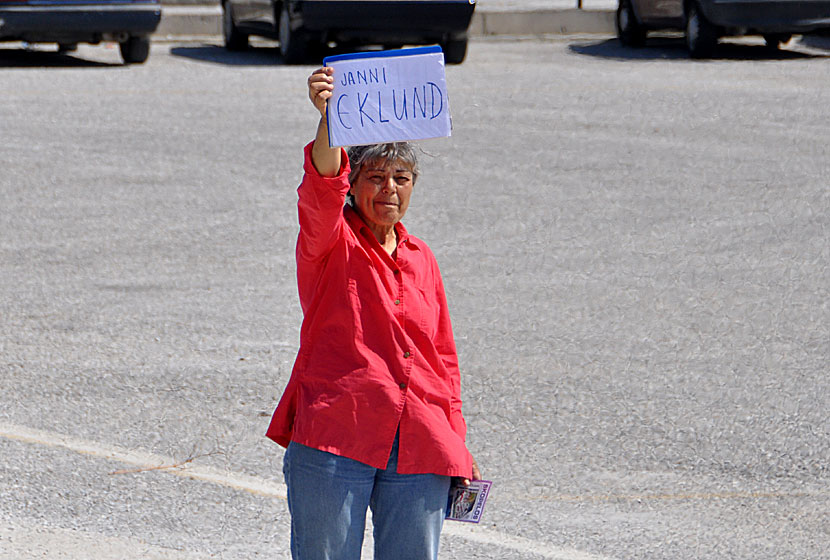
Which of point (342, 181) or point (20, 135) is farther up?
point (342, 181)

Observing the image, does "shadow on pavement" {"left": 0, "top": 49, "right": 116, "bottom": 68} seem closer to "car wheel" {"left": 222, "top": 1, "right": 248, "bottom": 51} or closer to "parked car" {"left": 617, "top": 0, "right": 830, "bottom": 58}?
"car wheel" {"left": 222, "top": 1, "right": 248, "bottom": 51}

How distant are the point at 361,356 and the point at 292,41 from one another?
11.8m

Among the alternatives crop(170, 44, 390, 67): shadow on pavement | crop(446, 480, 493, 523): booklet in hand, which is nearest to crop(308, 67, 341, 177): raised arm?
crop(446, 480, 493, 523): booklet in hand

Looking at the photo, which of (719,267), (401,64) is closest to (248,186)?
(719,267)

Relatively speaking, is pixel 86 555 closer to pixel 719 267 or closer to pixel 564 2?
pixel 719 267

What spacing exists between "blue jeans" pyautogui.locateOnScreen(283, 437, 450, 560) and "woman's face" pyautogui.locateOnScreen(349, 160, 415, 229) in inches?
21.8

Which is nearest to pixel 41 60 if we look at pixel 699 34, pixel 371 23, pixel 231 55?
pixel 231 55

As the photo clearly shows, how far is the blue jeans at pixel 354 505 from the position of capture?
10.1 ft

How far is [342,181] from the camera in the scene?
3.02 meters

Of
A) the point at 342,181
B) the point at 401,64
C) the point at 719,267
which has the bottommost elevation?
the point at 719,267

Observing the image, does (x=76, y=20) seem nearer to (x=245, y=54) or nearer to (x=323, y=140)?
(x=245, y=54)

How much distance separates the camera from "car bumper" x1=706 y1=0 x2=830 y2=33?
14.5m

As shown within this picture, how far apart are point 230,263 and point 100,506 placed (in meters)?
3.37

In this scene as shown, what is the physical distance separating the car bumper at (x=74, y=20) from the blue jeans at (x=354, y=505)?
11109mm
